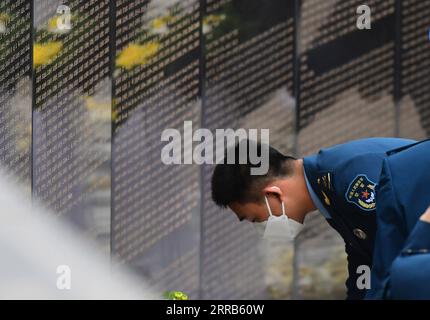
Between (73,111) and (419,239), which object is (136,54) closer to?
(73,111)

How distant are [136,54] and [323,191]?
4.90ft

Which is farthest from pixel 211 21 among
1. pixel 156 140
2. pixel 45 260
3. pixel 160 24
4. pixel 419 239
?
pixel 419 239

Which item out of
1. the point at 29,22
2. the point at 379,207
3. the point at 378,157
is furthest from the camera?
the point at 29,22

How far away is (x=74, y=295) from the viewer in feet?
13.3

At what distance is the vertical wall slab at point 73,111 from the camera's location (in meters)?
3.98

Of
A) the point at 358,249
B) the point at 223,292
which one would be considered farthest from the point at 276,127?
the point at 358,249

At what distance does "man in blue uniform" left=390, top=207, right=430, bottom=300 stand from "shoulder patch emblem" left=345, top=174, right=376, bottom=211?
47.9 inches

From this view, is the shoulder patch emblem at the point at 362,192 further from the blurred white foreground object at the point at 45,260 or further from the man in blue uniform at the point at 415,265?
the blurred white foreground object at the point at 45,260

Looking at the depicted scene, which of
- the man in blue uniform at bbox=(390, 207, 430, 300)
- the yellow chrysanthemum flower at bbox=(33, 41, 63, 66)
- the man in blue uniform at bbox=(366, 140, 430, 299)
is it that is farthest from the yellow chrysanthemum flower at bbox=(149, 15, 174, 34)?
the man in blue uniform at bbox=(390, 207, 430, 300)

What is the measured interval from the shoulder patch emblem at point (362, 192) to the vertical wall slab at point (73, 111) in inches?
65.1

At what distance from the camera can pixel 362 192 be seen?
259cm
